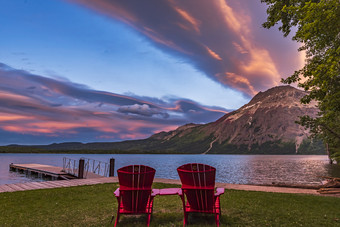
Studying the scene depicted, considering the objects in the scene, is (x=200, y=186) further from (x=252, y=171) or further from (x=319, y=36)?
(x=252, y=171)

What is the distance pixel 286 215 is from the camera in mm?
8312

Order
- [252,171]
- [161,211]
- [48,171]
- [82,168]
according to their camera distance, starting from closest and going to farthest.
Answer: [161,211], [82,168], [48,171], [252,171]

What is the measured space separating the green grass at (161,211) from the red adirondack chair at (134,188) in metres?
0.56

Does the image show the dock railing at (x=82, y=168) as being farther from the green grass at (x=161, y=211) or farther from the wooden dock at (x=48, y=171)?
the green grass at (x=161, y=211)

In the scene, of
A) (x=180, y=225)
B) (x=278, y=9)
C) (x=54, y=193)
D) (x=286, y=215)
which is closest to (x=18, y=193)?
(x=54, y=193)

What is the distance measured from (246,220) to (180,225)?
219 centimetres

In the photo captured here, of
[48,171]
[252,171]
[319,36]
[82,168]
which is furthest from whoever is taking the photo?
[252,171]

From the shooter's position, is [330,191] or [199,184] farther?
[330,191]

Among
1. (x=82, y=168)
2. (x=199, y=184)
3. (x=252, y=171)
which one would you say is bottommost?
(x=252, y=171)

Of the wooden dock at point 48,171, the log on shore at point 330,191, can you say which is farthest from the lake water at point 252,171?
the log on shore at point 330,191

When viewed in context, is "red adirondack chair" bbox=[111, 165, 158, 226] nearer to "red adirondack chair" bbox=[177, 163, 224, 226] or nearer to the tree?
"red adirondack chair" bbox=[177, 163, 224, 226]

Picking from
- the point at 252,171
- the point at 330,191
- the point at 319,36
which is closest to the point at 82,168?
the point at 330,191

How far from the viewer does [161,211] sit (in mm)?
8906

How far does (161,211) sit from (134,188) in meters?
2.54
